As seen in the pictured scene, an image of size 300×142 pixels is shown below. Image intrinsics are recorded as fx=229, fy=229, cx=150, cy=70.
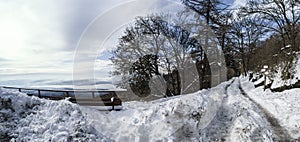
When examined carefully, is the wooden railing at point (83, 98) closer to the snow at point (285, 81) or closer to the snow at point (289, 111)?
the snow at point (289, 111)

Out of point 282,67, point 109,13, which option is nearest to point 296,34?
point 282,67

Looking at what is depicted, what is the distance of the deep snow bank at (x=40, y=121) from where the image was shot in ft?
24.0

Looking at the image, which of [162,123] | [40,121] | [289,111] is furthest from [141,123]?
[289,111]

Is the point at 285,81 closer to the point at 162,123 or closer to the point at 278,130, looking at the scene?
the point at 278,130

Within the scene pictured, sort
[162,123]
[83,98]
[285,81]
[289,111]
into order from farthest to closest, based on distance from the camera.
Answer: [285,81] < [83,98] < [289,111] < [162,123]

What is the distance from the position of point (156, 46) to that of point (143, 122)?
26.4 feet

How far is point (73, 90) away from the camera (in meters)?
12.1

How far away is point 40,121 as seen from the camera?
26.7 ft

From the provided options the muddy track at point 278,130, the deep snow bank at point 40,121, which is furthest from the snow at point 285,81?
the deep snow bank at point 40,121

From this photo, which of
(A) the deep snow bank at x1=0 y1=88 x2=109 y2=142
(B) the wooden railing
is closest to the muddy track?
(A) the deep snow bank at x1=0 y1=88 x2=109 y2=142

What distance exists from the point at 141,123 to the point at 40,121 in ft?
11.8

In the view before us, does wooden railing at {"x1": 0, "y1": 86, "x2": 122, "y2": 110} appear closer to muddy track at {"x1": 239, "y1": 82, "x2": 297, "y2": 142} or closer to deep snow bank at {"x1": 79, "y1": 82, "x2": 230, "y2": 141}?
deep snow bank at {"x1": 79, "y1": 82, "x2": 230, "y2": 141}

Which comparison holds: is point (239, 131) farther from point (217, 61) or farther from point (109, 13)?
point (217, 61)

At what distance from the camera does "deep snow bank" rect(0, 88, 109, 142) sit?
24.0 feet
